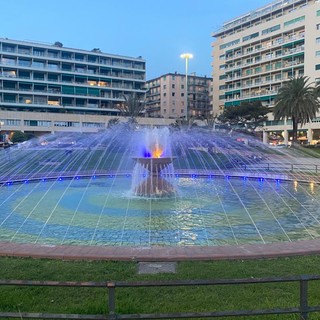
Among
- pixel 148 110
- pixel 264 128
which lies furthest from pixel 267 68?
pixel 148 110

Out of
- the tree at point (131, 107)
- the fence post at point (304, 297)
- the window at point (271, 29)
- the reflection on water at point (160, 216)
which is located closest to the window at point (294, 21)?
the window at point (271, 29)

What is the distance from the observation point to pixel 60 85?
3937 inches

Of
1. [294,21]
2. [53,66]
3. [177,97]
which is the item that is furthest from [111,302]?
[177,97]

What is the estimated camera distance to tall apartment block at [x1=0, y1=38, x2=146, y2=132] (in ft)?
299

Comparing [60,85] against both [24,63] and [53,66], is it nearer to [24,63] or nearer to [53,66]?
[53,66]

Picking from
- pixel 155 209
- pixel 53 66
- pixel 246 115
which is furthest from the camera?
pixel 53 66

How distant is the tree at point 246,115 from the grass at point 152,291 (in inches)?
2692

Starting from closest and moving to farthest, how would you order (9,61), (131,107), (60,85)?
1. (9,61)
2. (131,107)
3. (60,85)

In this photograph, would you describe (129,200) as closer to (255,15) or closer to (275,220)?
(275,220)

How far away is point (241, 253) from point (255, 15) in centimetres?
10273

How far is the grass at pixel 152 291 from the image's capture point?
15.8 feet

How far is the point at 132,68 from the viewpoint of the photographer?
371 feet

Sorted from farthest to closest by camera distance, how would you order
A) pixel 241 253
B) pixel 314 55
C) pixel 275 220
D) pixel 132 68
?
1. pixel 132 68
2. pixel 314 55
3. pixel 275 220
4. pixel 241 253

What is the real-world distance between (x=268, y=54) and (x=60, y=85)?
5066 cm
